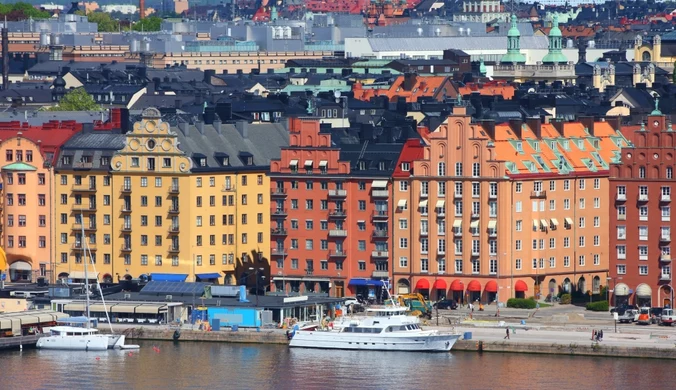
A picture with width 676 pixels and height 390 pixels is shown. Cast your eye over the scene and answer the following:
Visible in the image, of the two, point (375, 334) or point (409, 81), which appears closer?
point (375, 334)

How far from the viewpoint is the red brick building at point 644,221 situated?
4136 inches

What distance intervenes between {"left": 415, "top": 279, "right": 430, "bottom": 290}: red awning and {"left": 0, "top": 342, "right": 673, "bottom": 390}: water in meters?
10.5

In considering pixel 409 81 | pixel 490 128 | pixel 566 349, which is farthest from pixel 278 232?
pixel 409 81

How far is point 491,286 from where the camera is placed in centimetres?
10700

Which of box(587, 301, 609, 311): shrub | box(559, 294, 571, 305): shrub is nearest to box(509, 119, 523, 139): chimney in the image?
box(559, 294, 571, 305): shrub

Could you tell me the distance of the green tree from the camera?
161m

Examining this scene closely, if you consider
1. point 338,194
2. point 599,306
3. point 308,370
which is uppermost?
point 338,194

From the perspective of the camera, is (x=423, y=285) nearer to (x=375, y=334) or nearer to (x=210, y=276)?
(x=210, y=276)

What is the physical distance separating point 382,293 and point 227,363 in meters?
14.5

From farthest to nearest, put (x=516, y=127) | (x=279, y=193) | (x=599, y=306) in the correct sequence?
(x=279, y=193) < (x=516, y=127) < (x=599, y=306)

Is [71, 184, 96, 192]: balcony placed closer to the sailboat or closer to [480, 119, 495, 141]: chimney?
the sailboat

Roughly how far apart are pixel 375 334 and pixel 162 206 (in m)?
16.5

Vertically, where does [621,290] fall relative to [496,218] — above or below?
below

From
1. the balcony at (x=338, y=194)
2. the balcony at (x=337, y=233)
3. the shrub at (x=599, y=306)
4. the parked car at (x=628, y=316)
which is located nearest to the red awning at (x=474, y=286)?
the shrub at (x=599, y=306)
